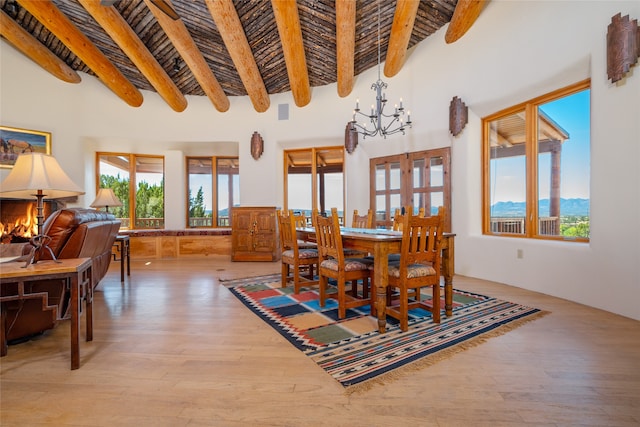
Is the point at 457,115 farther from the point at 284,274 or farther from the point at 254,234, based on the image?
the point at 254,234

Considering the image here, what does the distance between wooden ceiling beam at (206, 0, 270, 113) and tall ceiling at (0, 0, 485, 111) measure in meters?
0.01

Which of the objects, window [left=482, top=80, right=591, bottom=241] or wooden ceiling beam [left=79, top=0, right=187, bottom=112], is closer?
window [left=482, top=80, right=591, bottom=241]

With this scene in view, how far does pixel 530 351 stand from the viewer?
2066 mm

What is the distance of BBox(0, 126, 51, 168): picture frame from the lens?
16.3 feet

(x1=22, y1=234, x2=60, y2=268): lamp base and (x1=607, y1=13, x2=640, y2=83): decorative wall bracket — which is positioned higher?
(x1=607, y1=13, x2=640, y2=83): decorative wall bracket

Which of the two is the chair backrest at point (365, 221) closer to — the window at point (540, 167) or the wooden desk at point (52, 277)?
the window at point (540, 167)

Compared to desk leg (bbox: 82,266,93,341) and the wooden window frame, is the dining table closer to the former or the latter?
desk leg (bbox: 82,266,93,341)

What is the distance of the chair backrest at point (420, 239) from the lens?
7.76 ft

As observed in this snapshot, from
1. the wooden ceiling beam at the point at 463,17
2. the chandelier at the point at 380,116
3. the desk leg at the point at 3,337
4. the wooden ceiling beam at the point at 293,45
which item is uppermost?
the wooden ceiling beam at the point at 463,17

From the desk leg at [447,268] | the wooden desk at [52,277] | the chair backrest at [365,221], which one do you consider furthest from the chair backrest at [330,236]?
the wooden desk at [52,277]

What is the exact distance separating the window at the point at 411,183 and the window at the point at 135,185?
479cm

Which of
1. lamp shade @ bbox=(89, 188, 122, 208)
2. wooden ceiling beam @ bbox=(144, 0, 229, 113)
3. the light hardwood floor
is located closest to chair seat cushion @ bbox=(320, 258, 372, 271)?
the light hardwood floor

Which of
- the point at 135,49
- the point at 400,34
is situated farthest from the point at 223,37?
the point at 400,34

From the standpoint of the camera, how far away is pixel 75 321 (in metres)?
1.84
